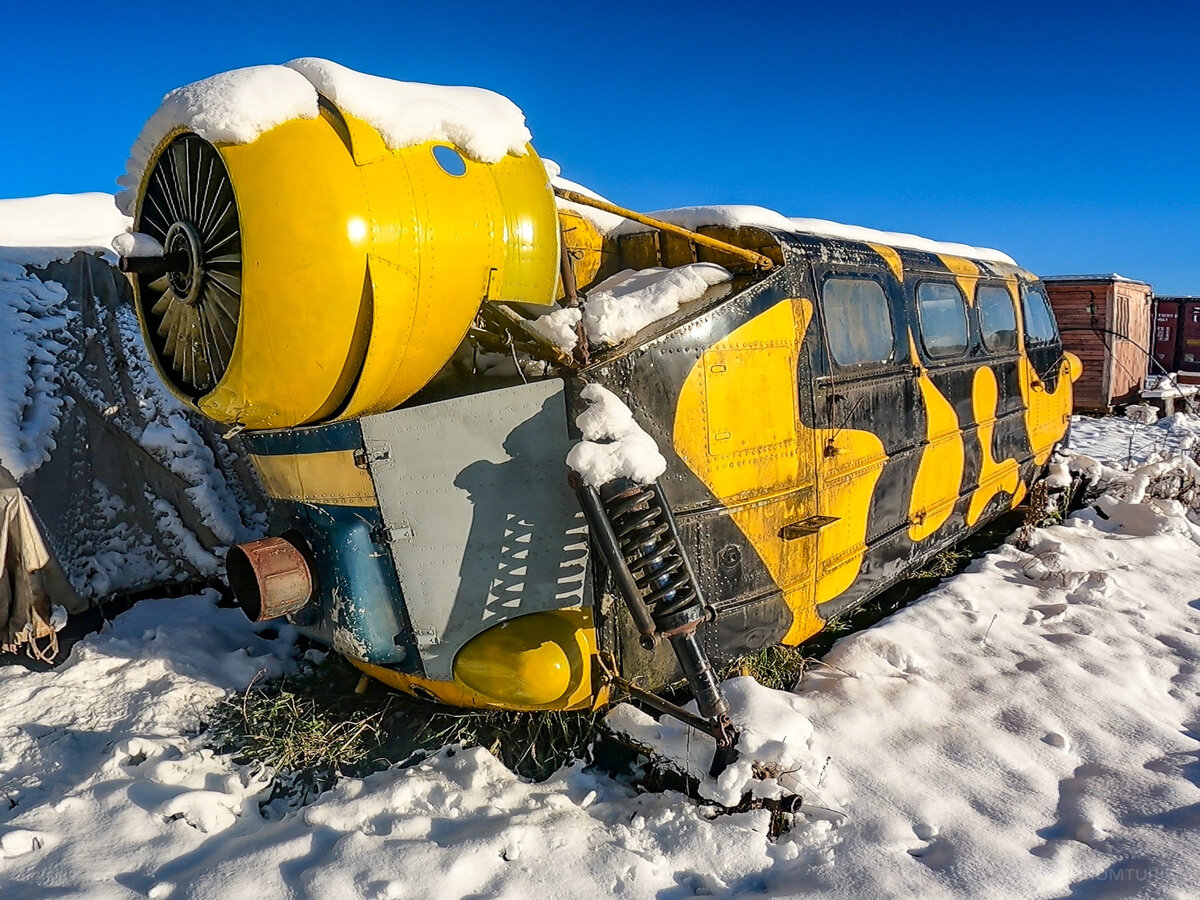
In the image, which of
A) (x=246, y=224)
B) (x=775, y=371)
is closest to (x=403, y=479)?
(x=246, y=224)

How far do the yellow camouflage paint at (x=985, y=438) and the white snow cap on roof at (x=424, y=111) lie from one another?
3.90 metres

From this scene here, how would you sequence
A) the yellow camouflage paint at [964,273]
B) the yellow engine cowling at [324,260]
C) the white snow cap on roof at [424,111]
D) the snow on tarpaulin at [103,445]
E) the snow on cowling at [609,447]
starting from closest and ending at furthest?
the yellow engine cowling at [324,260], the white snow cap on roof at [424,111], the snow on cowling at [609,447], the snow on tarpaulin at [103,445], the yellow camouflage paint at [964,273]

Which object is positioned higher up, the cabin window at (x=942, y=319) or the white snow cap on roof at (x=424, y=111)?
the white snow cap on roof at (x=424, y=111)

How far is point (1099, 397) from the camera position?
13031mm

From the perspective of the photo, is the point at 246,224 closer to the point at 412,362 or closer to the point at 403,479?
the point at 412,362

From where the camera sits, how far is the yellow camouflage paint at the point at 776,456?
318 centimetres

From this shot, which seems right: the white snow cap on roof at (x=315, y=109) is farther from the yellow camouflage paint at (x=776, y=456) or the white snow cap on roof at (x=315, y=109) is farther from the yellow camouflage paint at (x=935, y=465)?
the yellow camouflage paint at (x=935, y=465)

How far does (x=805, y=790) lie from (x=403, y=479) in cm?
191

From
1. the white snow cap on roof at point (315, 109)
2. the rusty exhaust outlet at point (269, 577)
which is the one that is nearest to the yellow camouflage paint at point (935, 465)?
the white snow cap on roof at point (315, 109)

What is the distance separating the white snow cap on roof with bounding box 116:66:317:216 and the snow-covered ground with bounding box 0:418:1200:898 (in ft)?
7.69

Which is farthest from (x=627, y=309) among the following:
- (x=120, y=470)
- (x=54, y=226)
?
(x=54, y=226)

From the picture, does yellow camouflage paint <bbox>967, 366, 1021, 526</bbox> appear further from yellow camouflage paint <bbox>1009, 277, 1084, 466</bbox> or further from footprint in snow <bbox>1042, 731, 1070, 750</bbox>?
footprint in snow <bbox>1042, 731, 1070, 750</bbox>

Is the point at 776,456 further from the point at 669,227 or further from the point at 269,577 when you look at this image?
the point at 269,577

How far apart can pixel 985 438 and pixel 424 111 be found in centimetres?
460
